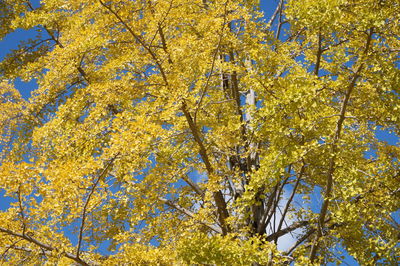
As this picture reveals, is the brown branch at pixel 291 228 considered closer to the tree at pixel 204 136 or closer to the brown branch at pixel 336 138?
the tree at pixel 204 136

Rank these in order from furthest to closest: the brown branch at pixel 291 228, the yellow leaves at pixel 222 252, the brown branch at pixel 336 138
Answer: the brown branch at pixel 291 228, the yellow leaves at pixel 222 252, the brown branch at pixel 336 138

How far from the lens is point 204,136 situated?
22.7ft

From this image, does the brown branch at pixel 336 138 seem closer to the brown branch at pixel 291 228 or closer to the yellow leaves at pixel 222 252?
→ the yellow leaves at pixel 222 252

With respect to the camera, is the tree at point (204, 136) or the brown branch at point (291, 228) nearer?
the tree at point (204, 136)

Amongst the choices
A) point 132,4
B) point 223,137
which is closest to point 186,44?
point 132,4

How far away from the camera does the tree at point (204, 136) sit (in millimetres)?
4840

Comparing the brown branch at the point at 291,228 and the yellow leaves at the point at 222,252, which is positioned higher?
the brown branch at the point at 291,228

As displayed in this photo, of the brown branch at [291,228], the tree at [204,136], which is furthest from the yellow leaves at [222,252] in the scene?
the brown branch at [291,228]

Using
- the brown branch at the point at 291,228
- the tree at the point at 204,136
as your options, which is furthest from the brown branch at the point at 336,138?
the brown branch at the point at 291,228

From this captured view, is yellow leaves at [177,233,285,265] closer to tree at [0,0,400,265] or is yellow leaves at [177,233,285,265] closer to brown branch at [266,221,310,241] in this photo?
tree at [0,0,400,265]

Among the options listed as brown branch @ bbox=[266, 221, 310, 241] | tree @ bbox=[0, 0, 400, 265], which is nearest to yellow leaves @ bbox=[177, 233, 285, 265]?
tree @ bbox=[0, 0, 400, 265]

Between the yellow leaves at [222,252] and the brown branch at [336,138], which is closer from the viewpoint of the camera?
the brown branch at [336,138]

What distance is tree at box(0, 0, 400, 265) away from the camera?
484 cm

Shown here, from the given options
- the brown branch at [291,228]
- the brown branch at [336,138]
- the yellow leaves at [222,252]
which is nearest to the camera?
the brown branch at [336,138]
